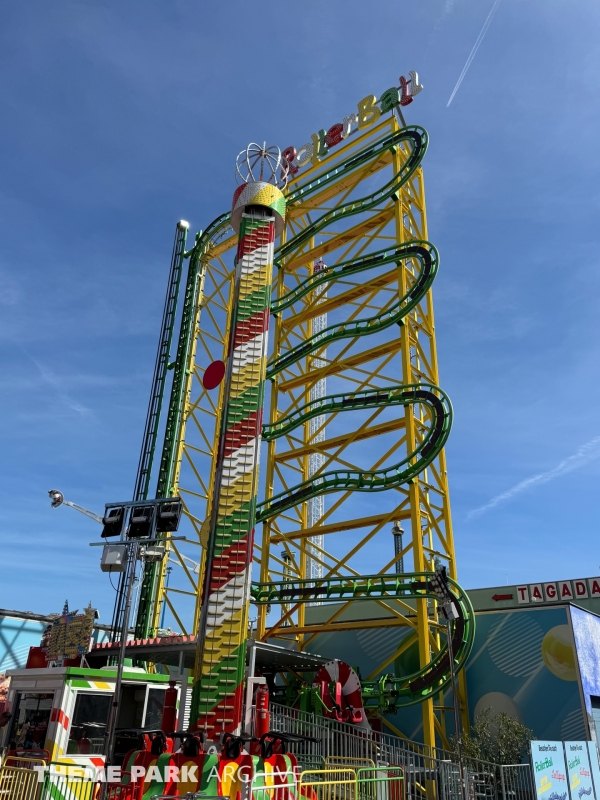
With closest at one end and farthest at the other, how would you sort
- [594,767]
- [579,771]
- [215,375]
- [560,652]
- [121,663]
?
1. [121,663]
2. [579,771]
3. [594,767]
4. [560,652]
5. [215,375]

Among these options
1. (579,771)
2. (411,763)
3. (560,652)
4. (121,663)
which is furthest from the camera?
(560,652)

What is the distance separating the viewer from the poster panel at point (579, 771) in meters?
15.4

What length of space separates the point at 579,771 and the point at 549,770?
238 cm

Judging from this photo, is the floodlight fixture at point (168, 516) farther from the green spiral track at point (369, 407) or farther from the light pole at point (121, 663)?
the green spiral track at point (369, 407)

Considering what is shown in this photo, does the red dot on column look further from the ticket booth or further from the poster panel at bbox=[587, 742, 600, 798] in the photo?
the poster panel at bbox=[587, 742, 600, 798]

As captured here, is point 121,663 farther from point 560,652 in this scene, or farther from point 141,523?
point 560,652

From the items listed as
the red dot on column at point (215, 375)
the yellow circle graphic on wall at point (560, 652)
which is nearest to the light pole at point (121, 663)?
the red dot on column at point (215, 375)

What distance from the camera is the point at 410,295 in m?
26.4

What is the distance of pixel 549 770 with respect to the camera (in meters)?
14.2

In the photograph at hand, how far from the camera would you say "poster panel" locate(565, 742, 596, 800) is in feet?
50.4

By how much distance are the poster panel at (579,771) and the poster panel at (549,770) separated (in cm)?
42

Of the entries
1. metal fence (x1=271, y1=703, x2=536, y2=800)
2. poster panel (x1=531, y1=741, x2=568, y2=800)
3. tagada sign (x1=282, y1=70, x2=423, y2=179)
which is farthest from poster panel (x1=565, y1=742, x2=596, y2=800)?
tagada sign (x1=282, y1=70, x2=423, y2=179)

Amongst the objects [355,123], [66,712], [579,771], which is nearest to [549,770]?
[579,771]

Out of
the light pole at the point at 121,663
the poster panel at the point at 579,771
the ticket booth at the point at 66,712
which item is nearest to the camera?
the light pole at the point at 121,663
